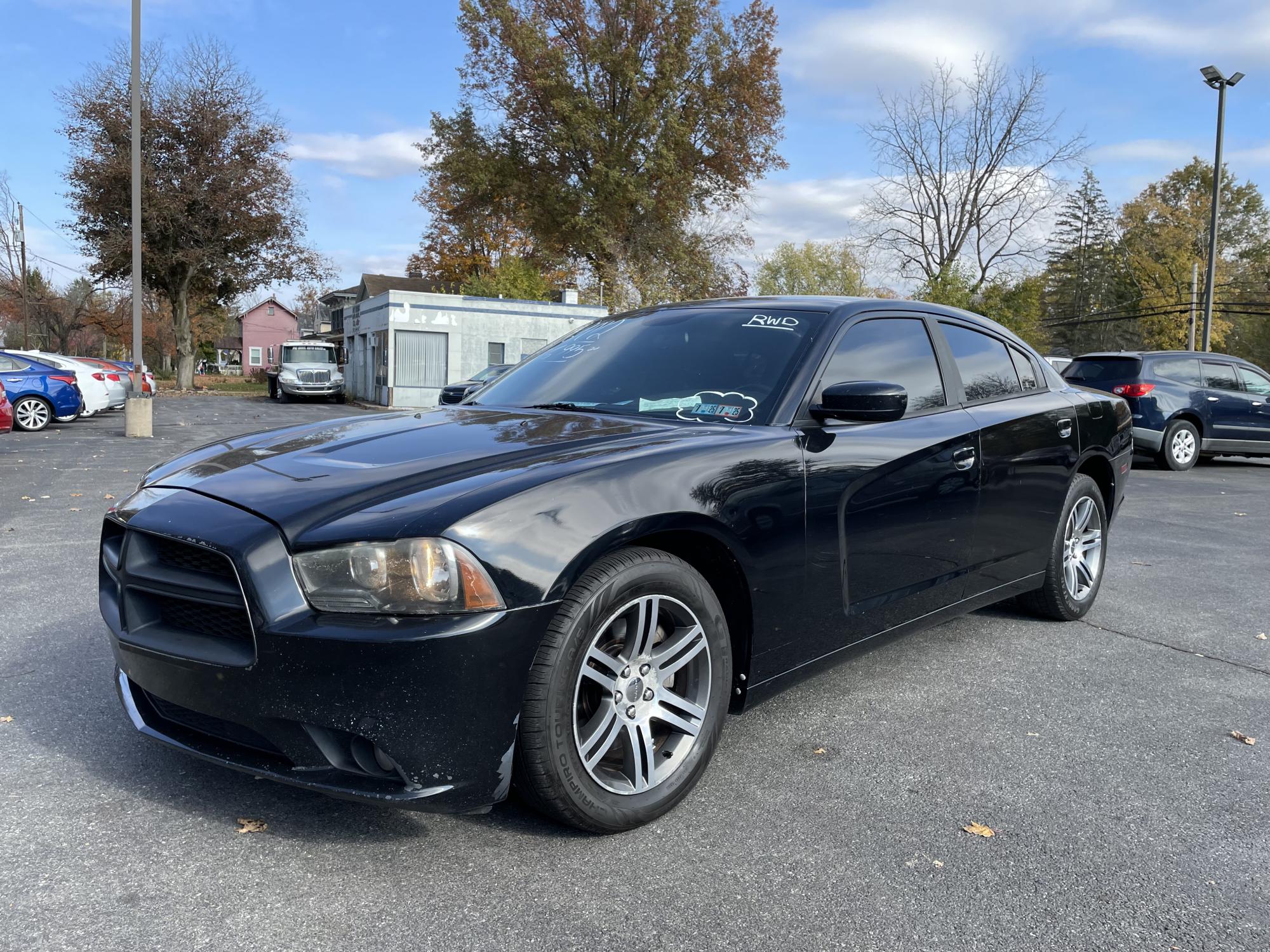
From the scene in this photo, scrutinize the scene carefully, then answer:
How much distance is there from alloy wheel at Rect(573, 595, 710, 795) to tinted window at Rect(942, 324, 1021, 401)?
6.52ft

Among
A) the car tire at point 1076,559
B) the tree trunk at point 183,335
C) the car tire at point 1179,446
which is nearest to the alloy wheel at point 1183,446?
the car tire at point 1179,446

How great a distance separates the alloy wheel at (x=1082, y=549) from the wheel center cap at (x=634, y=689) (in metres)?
2.92

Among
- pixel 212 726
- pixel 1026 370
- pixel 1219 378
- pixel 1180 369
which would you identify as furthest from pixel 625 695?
pixel 1219 378

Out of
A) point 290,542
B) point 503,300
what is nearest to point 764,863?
point 290,542

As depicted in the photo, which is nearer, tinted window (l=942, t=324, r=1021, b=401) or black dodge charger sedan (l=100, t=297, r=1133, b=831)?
black dodge charger sedan (l=100, t=297, r=1133, b=831)

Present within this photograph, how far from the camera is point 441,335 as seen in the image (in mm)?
30828

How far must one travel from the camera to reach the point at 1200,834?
271 centimetres

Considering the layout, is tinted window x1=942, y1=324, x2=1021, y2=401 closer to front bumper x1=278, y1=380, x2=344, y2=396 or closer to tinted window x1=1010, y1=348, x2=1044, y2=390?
tinted window x1=1010, y1=348, x2=1044, y2=390

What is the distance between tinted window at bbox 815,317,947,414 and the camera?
11.6 feet

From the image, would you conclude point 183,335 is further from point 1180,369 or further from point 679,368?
point 679,368

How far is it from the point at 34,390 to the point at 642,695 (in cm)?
1822

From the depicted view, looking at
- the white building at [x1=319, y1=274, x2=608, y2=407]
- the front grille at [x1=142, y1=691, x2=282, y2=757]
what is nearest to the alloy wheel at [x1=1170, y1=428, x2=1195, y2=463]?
the front grille at [x1=142, y1=691, x2=282, y2=757]

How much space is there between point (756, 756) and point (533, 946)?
127 centimetres

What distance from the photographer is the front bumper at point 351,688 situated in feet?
7.30
